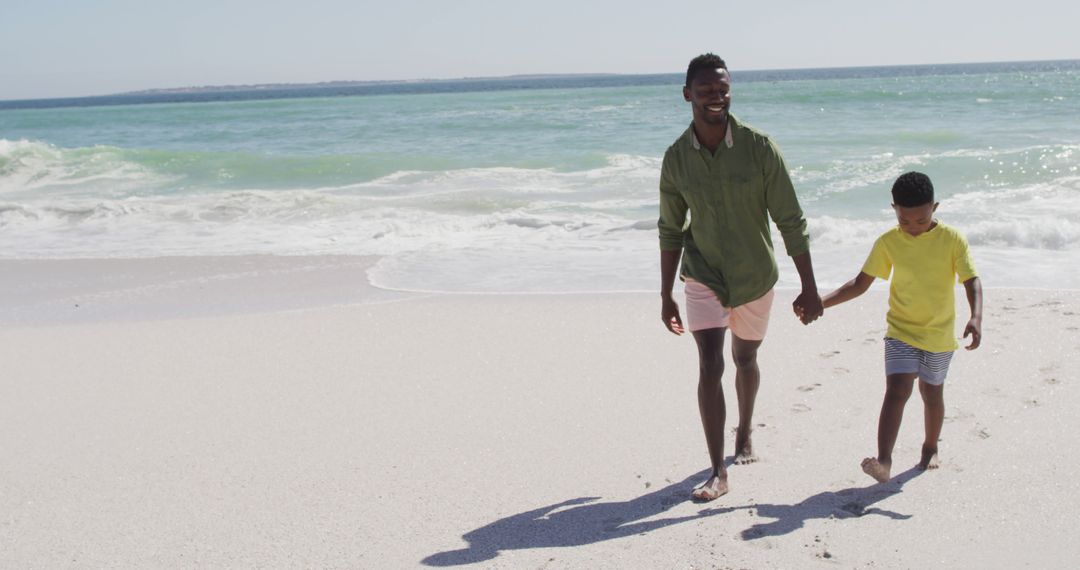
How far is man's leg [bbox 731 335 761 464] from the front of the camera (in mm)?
3658

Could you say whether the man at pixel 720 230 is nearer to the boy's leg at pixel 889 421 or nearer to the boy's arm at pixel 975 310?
the boy's leg at pixel 889 421

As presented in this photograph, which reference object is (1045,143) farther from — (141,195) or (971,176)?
(141,195)

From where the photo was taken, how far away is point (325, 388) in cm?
498

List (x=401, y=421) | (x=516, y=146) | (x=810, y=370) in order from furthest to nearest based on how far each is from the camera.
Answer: (x=516, y=146) → (x=810, y=370) → (x=401, y=421)

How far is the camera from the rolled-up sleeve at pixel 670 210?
11.4 ft

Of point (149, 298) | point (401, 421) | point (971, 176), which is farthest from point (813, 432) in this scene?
point (971, 176)

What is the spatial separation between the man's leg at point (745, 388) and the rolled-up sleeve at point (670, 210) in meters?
0.42

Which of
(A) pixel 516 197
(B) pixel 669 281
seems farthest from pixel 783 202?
(A) pixel 516 197

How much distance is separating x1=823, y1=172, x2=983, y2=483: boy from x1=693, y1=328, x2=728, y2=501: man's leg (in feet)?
1.46

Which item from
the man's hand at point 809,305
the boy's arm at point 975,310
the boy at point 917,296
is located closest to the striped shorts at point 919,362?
the boy at point 917,296

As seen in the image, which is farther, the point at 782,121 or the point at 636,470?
the point at 782,121

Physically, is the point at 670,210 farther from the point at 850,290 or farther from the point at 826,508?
the point at 826,508

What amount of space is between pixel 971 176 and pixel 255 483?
13.0m

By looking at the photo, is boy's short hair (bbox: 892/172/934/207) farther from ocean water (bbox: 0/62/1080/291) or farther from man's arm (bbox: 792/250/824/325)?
ocean water (bbox: 0/62/1080/291)
